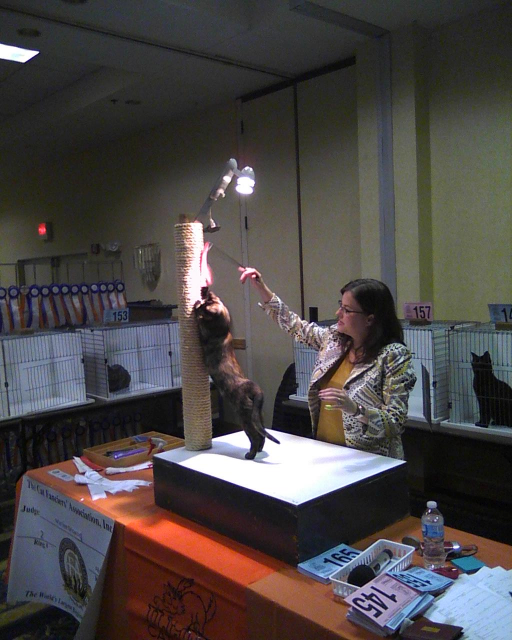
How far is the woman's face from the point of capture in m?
2.01

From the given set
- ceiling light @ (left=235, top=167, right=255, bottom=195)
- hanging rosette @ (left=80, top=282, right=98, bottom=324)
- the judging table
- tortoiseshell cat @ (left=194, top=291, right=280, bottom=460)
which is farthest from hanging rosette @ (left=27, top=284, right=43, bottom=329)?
ceiling light @ (left=235, top=167, right=255, bottom=195)

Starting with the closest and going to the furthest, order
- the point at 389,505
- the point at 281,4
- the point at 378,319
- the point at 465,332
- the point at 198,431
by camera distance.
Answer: the point at 389,505
the point at 198,431
the point at 378,319
the point at 465,332
the point at 281,4

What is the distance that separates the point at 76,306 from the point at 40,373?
922mm

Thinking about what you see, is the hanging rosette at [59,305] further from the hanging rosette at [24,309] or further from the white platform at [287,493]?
the white platform at [287,493]

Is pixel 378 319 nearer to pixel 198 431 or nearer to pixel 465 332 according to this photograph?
pixel 198 431

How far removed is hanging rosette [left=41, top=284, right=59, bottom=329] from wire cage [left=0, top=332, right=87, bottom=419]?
27.6 inches

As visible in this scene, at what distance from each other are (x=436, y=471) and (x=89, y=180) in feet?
16.1

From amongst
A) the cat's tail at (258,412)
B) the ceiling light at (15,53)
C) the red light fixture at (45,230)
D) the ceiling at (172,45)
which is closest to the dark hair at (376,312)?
the cat's tail at (258,412)

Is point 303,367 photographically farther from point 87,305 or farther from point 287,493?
point 287,493

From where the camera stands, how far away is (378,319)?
2025 millimetres

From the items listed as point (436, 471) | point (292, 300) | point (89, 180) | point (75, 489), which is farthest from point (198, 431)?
point (89, 180)

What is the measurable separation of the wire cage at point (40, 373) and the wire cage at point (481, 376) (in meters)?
2.22

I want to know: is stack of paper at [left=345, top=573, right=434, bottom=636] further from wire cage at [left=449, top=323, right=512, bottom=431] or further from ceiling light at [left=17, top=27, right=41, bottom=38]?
ceiling light at [left=17, top=27, right=41, bottom=38]

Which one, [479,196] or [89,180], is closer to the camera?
[479,196]
